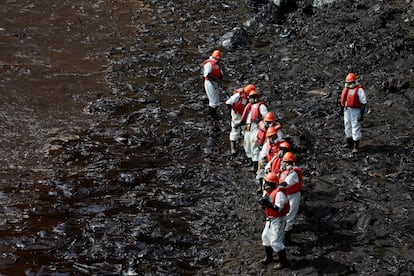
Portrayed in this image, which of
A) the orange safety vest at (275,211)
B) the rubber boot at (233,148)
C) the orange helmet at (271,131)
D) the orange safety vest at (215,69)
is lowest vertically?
the rubber boot at (233,148)

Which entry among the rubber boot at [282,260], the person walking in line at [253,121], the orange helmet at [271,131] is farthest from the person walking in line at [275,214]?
the person walking in line at [253,121]

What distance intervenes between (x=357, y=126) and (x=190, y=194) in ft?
14.1

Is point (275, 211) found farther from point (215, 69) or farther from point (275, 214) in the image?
point (215, 69)

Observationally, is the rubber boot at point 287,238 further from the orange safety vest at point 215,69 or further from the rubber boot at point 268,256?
the orange safety vest at point 215,69

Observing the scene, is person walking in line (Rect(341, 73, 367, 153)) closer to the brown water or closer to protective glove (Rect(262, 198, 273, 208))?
protective glove (Rect(262, 198, 273, 208))

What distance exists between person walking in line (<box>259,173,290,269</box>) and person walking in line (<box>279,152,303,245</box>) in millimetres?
451

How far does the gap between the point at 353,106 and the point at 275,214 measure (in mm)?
4914

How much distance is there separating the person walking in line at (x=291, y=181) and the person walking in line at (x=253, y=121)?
8.59 ft

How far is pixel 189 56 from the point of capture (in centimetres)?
2236

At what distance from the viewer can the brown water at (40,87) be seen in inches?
487

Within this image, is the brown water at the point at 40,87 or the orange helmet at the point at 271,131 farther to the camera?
the brown water at the point at 40,87

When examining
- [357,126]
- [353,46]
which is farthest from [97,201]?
[353,46]

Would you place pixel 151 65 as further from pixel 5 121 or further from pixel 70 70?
pixel 5 121

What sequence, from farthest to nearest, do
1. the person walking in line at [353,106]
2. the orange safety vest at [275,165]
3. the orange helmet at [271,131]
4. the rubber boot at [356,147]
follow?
1. the rubber boot at [356,147]
2. the person walking in line at [353,106]
3. the orange helmet at [271,131]
4. the orange safety vest at [275,165]
